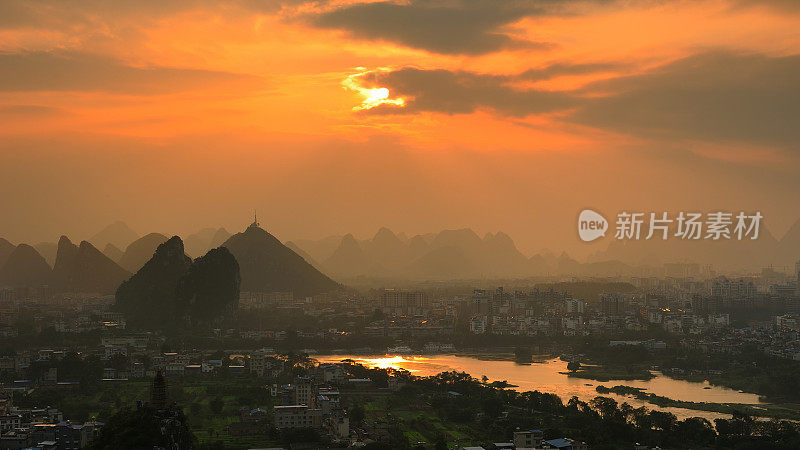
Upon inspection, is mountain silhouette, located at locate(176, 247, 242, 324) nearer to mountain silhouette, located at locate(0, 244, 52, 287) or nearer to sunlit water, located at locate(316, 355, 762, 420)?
sunlit water, located at locate(316, 355, 762, 420)

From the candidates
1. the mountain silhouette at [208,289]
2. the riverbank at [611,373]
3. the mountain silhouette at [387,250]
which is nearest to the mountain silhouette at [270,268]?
the mountain silhouette at [208,289]

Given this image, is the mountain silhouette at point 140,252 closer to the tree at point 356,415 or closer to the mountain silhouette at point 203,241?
the mountain silhouette at point 203,241

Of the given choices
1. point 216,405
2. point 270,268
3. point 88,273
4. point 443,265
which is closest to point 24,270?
point 88,273

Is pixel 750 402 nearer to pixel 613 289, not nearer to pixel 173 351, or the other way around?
pixel 173 351

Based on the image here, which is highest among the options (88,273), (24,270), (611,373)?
(24,270)

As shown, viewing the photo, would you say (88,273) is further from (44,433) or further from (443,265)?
(443,265)

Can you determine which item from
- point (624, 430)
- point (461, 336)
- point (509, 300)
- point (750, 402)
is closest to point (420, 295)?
point (509, 300)
